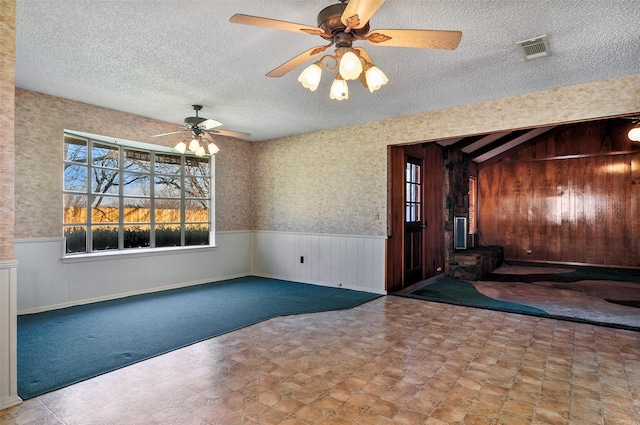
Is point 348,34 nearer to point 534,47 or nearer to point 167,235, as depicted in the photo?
point 534,47

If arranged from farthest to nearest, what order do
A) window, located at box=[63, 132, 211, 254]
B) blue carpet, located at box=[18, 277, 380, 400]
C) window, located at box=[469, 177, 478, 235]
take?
1. window, located at box=[469, 177, 478, 235]
2. window, located at box=[63, 132, 211, 254]
3. blue carpet, located at box=[18, 277, 380, 400]

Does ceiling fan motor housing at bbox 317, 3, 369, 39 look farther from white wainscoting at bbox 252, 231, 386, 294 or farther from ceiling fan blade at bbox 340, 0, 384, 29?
white wainscoting at bbox 252, 231, 386, 294

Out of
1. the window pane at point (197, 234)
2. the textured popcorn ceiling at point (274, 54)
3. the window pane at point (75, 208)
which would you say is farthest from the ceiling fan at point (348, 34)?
the window pane at point (197, 234)

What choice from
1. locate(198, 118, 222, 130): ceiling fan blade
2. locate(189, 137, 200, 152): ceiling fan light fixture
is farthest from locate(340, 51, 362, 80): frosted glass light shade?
locate(189, 137, 200, 152): ceiling fan light fixture

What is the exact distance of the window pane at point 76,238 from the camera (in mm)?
4871

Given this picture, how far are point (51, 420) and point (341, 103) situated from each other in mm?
Result: 4207

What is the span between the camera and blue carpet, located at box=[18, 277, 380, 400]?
2.87m

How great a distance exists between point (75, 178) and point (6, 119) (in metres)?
3.04

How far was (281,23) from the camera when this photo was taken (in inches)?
76.8

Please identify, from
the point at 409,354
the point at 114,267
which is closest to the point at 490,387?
the point at 409,354

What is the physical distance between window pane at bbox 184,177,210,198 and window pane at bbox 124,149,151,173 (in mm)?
697

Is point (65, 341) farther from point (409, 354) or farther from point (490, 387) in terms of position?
point (490, 387)

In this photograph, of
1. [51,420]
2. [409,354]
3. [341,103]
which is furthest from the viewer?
[341,103]

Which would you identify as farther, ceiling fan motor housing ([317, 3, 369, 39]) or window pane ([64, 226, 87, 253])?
window pane ([64, 226, 87, 253])
